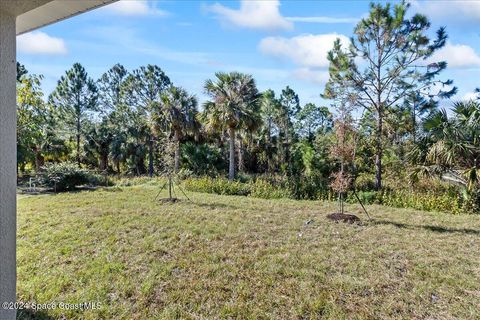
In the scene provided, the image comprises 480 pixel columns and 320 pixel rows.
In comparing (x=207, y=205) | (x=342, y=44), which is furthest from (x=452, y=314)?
(x=342, y=44)

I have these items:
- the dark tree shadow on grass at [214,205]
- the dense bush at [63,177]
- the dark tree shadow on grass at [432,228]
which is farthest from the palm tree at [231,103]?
the dark tree shadow on grass at [432,228]

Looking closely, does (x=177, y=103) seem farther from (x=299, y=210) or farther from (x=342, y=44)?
(x=299, y=210)

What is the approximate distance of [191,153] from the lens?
17047 millimetres

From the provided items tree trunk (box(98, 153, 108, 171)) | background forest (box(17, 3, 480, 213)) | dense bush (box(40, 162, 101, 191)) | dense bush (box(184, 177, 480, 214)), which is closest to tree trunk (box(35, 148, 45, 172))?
background forest (box(17, 3, 480, 213))

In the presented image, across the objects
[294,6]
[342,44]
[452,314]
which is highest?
[342,44]

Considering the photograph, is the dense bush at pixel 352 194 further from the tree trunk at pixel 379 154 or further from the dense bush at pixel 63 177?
the dense bush at pixel 63 177

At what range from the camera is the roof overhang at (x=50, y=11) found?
41.4 inches

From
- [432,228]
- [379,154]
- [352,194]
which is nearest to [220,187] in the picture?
[352,194]

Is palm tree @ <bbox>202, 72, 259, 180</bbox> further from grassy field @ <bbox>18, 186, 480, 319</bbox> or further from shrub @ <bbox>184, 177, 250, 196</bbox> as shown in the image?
grassy field @ <bbox>18, 186, 480, 319</bbox>

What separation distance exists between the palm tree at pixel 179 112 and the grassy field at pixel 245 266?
9.48m

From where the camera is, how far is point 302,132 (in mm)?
22250

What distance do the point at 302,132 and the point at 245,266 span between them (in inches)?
745

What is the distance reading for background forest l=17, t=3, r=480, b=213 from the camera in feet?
26.2

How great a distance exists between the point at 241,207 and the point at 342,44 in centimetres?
836
